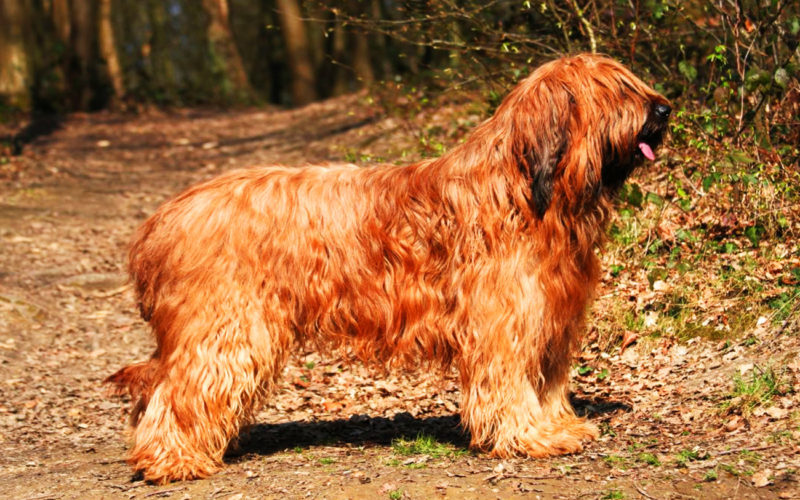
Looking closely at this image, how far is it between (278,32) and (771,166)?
23.6m

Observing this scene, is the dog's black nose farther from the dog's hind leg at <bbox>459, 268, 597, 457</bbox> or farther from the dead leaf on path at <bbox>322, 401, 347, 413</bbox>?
the dead leaf on path at <bbox>322, 401, 347, 413</bbox>

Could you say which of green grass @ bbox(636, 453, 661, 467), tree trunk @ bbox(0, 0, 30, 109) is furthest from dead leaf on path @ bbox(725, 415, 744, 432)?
tree trunk @ bbox(0, 0, 30, 109)

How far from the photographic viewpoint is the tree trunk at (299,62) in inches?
966

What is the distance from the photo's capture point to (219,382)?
512cm

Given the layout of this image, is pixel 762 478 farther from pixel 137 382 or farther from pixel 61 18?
pixel 61 18

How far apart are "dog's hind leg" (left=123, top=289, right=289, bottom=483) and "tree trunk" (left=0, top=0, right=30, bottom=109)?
56.1 feet

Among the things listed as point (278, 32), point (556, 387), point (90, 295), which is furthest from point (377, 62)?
point (556, 387)

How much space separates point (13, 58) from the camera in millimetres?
20375

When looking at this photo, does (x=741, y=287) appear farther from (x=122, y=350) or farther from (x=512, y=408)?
(x=122, y=350)

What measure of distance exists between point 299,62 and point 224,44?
3086mm

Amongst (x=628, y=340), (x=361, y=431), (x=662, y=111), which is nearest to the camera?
(x=662, y=111)

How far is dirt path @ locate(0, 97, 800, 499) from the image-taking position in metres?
4.69

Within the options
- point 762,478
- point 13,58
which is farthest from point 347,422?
point 13,58

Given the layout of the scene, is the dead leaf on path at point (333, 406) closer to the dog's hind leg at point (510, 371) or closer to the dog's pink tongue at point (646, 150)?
the dog's hind leg at point (510, 371)
